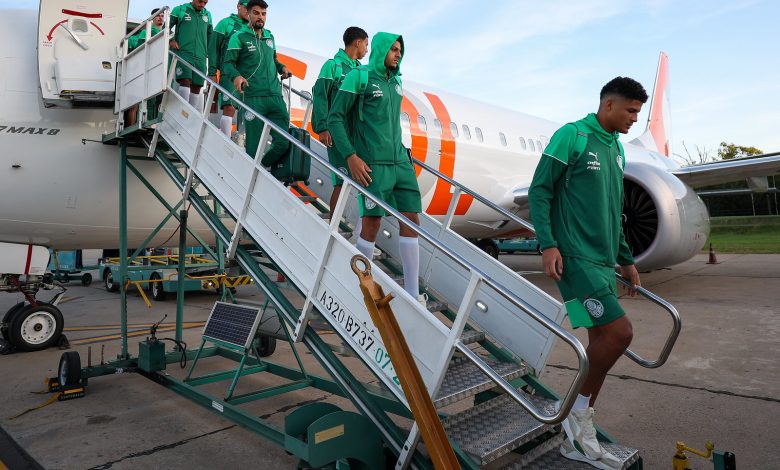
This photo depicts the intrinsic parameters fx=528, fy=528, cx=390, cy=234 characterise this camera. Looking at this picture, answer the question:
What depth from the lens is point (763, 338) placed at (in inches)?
236

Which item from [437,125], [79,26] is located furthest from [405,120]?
[79,26]

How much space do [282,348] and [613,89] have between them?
4.81 m

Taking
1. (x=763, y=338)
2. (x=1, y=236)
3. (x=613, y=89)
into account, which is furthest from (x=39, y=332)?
(x=763, y=338)

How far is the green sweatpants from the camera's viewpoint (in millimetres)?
3975

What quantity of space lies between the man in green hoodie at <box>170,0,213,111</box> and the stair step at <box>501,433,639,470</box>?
13.6 ft

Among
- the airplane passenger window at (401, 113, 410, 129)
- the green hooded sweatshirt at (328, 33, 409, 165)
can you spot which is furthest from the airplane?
the green hooded sweatshirt at (328, 33, 409, 165)

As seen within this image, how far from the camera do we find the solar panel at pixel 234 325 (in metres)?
4.10

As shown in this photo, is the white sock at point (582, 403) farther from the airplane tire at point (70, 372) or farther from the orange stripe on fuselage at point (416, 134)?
the orange stripe on fuselage at point (416, 134)

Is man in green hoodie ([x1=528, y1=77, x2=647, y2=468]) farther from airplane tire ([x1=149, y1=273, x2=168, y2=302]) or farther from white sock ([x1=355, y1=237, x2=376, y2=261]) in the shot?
airplane tire ([x1=149, y1=273, x2=168, y2=302])

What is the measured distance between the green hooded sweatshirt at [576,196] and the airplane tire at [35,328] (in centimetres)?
590

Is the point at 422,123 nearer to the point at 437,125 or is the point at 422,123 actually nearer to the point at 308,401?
the point at 437,125

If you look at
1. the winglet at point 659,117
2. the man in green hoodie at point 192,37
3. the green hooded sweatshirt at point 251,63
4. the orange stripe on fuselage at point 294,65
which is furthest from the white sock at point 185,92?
the winglet at point 659,117

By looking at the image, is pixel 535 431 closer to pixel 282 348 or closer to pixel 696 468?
pixel 696 468

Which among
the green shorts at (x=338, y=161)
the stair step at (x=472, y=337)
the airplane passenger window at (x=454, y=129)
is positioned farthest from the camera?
the airplane passenger window at (x=454, y=129)
